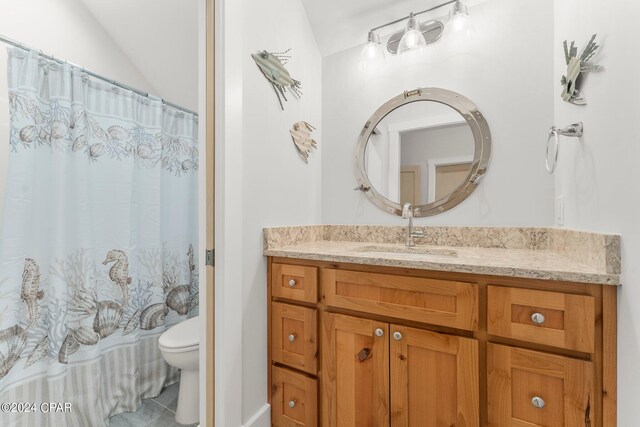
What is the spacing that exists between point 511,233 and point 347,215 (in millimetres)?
936

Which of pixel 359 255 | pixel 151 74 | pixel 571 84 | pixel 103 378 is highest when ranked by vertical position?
pixel 151 74

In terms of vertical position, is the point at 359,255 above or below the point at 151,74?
below

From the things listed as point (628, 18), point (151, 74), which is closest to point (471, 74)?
point (628, 18)

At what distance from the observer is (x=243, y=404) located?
1295 millimetres

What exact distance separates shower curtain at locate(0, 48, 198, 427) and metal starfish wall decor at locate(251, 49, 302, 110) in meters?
0.88

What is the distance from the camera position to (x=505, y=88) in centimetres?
150

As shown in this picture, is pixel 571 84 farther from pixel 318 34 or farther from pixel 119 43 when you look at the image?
pixel 119 43

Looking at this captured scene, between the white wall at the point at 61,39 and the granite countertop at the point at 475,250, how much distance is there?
1537 millimetres

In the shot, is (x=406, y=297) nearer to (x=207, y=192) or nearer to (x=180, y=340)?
(x=207, y=192)

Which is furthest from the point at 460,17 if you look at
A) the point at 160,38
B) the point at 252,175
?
the point at 160,38

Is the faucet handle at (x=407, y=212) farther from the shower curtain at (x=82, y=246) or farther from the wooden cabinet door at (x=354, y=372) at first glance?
the shower curtain at (x=82, y=246)

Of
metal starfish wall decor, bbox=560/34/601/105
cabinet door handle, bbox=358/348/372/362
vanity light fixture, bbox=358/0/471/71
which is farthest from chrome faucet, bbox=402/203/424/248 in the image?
vanity light fixture, bbox=358/0/471/71

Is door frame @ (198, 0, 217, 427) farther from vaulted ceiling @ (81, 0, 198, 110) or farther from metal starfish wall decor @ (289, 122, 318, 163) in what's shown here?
vaulted ceiling @ (81, 0, 198, 110)

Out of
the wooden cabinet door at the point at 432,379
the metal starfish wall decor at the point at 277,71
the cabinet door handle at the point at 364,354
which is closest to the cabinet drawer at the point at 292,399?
the cabinet door handle at the point at 364,354
